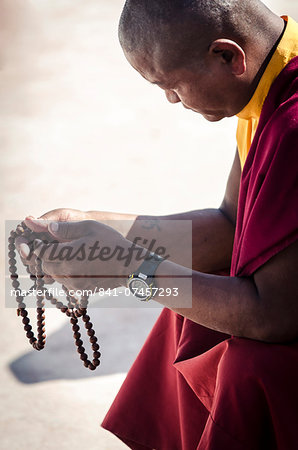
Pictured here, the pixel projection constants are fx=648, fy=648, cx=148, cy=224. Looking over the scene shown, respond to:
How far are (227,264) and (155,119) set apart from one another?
117 inches

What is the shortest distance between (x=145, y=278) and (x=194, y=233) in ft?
1.85

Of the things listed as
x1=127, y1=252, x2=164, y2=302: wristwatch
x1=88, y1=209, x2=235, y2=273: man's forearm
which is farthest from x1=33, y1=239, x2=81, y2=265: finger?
x1=88, y1=209, x2=235, y2=273: man's forearm

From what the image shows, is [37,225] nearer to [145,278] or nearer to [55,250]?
[55,250]

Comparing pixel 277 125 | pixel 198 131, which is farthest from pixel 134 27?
pixel 198 131

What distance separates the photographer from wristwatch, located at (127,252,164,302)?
1.59 metres

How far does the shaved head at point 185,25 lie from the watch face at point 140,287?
0.53 m

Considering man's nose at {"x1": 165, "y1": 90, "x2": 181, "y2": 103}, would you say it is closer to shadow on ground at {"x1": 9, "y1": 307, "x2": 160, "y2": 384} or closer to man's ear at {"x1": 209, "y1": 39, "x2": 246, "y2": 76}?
man's ear at {"x1": 209, "y1": 39, "x2": 246, "y2": 76}

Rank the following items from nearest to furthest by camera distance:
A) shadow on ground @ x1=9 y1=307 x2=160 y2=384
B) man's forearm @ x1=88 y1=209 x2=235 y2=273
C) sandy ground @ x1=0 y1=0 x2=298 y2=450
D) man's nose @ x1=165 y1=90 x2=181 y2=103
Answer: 1. man's nose @ x1=165 y1=90 x2=181 y2=103
2. man's forearm @ x1=88 y1=209 x2=235 y2=273
3. sandy ground @ x1=0 y1=0 x2=298 y2=450
4. shadow on ground @ x1=9 y1=307 x2=160 y2=384

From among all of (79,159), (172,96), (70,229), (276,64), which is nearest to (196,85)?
(172,96)

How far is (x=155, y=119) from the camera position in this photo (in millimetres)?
4926

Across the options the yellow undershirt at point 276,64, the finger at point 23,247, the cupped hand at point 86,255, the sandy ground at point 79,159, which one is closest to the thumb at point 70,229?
the cupped hand at point 86,255

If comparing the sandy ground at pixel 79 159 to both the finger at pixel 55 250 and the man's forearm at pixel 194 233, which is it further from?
the finger at pixel 55 250

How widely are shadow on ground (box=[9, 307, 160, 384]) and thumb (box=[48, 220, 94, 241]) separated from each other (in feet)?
3.68

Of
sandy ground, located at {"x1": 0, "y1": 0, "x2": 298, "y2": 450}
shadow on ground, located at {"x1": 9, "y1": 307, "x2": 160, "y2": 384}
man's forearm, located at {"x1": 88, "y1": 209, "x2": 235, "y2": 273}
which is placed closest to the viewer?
man's forearm, located at {"x1": 88, "y1": 209, "x2": 235, "y2": 273}
